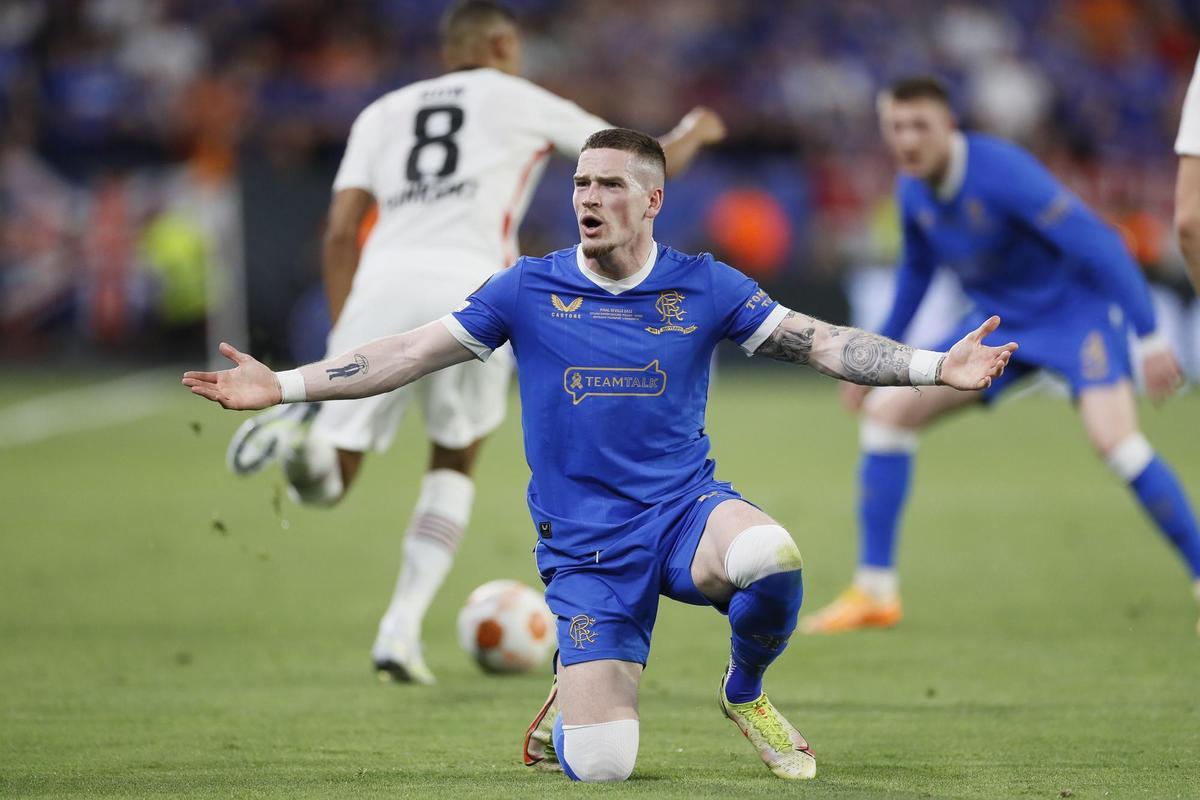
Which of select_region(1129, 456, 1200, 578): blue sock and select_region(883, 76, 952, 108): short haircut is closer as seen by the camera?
select_region(1129, 456, 1200, 578): blue sock

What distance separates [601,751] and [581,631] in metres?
0.34

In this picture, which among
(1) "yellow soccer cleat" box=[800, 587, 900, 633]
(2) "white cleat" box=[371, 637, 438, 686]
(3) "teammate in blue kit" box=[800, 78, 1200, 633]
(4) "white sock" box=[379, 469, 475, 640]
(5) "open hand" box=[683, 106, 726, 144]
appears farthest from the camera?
(1) "yellow soccer cleat" box=[800, 587, 900, 633]

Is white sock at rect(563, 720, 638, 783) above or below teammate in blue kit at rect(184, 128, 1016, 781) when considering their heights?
→ below

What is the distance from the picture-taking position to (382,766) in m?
4.64

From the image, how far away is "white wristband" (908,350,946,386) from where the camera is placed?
14.6 ft

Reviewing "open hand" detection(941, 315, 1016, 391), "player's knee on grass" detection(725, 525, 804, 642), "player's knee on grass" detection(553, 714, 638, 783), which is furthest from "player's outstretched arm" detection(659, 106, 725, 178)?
"player's knee on grass" detection(553, 714, 638, 783)

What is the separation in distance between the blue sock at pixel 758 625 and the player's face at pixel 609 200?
975 mm

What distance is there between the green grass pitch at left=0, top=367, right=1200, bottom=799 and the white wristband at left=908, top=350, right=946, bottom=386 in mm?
932

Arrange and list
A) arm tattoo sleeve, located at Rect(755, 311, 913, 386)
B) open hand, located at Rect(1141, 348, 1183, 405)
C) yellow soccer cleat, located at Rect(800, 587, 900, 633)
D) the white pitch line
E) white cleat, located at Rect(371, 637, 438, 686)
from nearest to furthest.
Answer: arm tattoo sleeve, located at Rect(755, 311, 913, 386)
white cleat, located at Rect(371, 637, 438, 686)
open hand, located at Rect(1141, 348, 1183, 405)
yellow soccer cleat, located at Rect(800, 587, 900, 633)
the white pitch line

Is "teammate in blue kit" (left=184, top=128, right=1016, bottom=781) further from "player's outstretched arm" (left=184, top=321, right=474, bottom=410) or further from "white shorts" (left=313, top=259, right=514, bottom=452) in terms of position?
"white shorts" (left=313, top=259, right=514, bottom=452)

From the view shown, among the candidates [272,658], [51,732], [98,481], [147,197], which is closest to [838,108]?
[147,197]

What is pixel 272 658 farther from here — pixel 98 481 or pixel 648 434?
pixel 98 481

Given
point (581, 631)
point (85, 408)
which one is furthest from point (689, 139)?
point (85, 408)

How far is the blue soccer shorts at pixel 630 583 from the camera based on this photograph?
462cm
